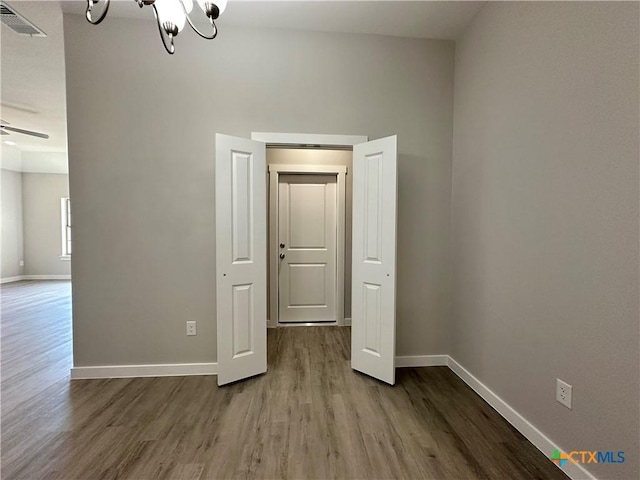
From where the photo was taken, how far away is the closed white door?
12.7 feet

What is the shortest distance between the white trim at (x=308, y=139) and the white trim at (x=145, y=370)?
2046 millimetres

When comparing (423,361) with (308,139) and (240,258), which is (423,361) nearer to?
(240,258)

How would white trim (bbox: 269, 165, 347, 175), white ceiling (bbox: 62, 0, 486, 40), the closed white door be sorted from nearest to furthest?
1. white ceiling (bbox: 62, 0, 486, 40)
2. white trim (bbox: 269, 165, 347, 175)
3. the closed white door

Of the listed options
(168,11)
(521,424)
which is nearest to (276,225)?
(168,11)

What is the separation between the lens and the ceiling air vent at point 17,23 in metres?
2.24

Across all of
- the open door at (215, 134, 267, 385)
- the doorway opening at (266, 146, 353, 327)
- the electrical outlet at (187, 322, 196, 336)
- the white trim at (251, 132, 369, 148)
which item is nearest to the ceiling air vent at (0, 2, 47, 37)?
the open door at (215, 134, 267, 385)

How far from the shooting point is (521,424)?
5.94 feet

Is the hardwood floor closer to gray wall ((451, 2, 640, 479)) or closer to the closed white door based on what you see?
gray wall ((451, 2, 640, 479))

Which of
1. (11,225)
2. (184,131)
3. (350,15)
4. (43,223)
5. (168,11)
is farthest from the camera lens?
(43,223)

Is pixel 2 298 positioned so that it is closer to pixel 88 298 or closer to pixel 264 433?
pixel 88 298

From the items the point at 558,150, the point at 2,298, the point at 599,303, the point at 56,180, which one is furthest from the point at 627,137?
the point at 56,180

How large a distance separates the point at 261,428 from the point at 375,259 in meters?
1.46

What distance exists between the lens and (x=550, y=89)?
5.39 feet

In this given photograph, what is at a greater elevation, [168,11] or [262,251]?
[168,11]
